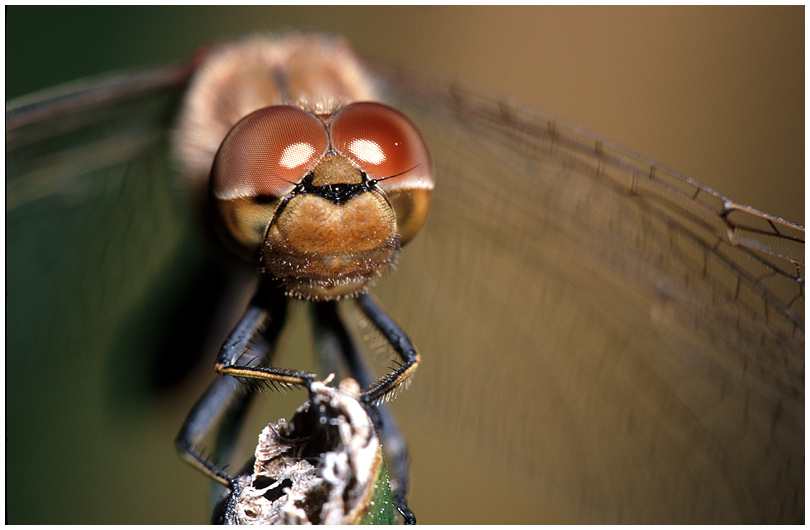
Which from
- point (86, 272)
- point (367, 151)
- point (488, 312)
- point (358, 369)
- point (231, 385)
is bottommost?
point (231, 385)

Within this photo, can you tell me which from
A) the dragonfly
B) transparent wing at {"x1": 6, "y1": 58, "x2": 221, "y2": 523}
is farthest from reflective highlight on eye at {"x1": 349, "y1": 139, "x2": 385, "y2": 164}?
transparent wing at {"x1": 6, "y1": 58, "x2": 221, "y2": 523}

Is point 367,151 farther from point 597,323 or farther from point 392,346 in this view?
point 597,323

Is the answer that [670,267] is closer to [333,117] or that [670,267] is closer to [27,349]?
[333,117]

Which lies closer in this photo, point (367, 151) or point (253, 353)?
point (367, 151)

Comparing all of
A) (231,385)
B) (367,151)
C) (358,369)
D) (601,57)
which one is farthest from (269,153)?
(601,57)

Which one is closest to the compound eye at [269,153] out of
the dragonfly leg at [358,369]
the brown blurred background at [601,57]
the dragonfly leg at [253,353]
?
the dragonfly leg at [253,353]

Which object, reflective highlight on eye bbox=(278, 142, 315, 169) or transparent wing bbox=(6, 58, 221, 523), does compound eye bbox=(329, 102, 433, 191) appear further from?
transparent wing bbox=(6, 58, 221, 523)
